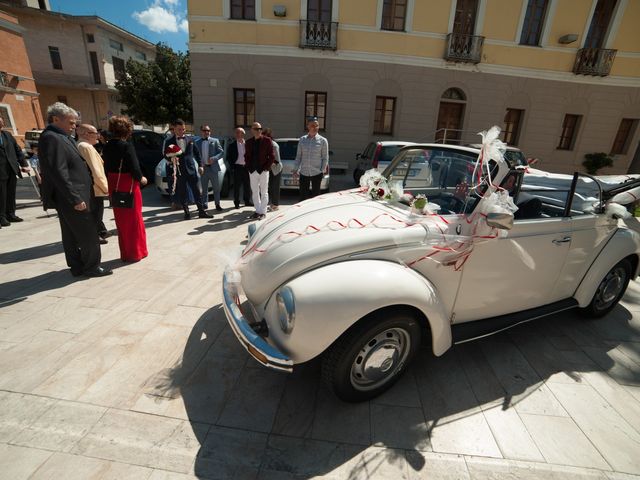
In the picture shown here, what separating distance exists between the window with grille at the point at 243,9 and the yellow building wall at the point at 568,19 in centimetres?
1305

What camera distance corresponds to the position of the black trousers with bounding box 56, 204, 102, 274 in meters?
3.89

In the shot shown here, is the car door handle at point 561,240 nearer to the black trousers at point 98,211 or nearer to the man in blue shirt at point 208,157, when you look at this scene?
Answer: the black trousers at point 98,211

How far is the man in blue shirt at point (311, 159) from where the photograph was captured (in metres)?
6.37


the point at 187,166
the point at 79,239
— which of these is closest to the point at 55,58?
the point at 187,166

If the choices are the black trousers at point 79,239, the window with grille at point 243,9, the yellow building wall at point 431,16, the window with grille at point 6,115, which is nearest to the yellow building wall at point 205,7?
the window with grille at point 243,9

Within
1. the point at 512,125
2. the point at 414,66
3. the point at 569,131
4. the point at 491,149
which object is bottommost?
the point at 491,149

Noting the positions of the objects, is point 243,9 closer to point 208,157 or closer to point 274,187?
point 208,157

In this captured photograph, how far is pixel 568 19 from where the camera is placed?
14.3 m

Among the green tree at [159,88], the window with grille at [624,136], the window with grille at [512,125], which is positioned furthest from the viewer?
the green tree at [159,88]

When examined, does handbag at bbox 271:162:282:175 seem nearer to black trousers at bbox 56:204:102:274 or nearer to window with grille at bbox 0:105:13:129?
black trousers at bbox 56:204:102:274

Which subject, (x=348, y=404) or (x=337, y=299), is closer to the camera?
(x=337, y=299)

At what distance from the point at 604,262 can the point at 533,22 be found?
53.9 feet

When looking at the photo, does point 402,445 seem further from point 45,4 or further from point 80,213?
point 45,4

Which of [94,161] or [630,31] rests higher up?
[630,31]
